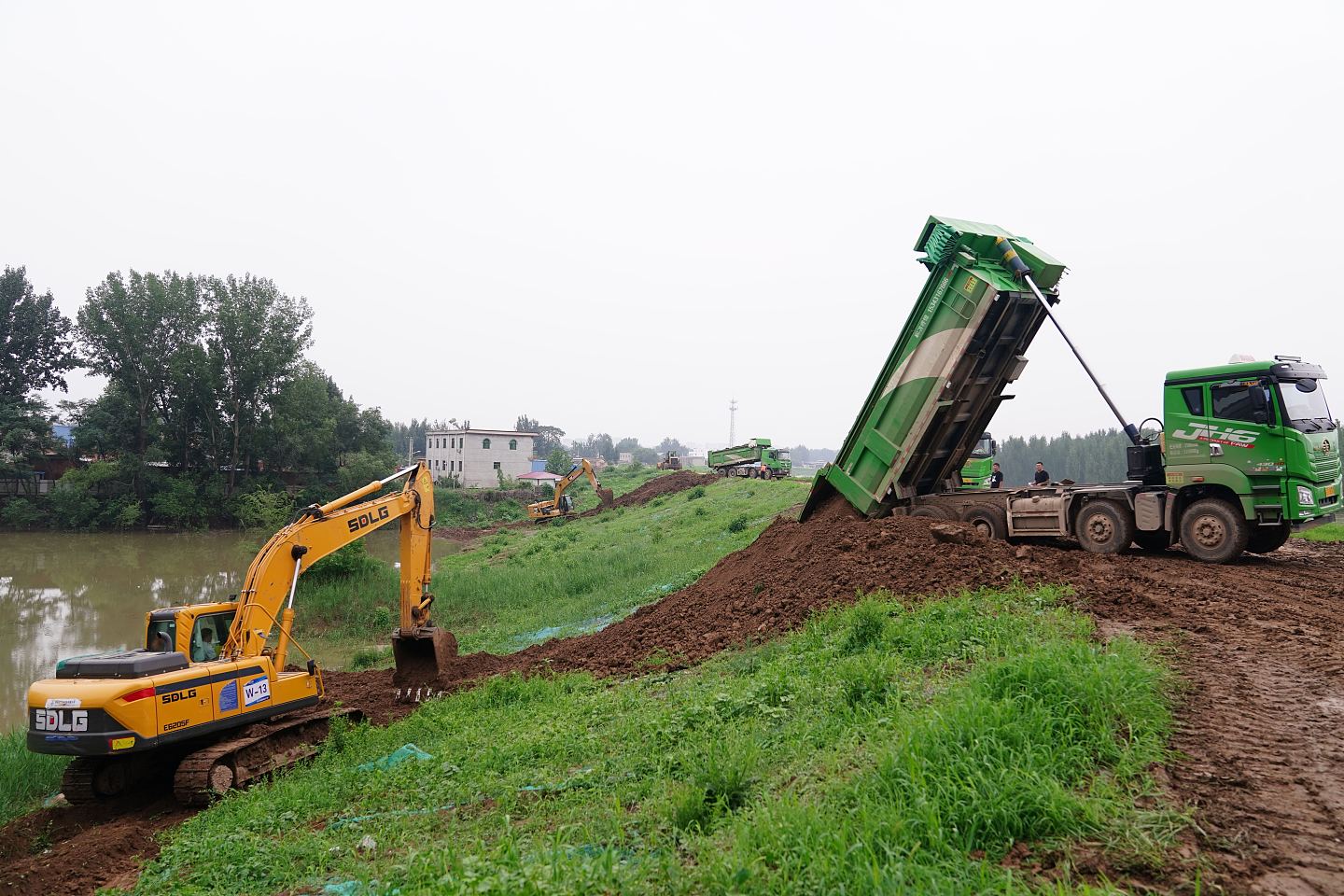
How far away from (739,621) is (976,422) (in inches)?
196

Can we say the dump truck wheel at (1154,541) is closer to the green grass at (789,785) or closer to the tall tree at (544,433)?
the green grass at (789,785)

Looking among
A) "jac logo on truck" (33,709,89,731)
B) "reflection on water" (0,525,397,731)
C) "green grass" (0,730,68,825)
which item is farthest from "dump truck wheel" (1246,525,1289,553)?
"reflection on water" (0,525,397,731)

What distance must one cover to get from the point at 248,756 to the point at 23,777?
3293mm

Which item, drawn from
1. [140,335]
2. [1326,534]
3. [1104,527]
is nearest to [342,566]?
[1104,527]

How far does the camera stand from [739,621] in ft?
30.8

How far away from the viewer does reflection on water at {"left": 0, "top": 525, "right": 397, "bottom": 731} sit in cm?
1679

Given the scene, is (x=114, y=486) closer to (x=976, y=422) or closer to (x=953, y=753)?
(x=976, y=422)

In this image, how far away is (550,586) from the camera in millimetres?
18719

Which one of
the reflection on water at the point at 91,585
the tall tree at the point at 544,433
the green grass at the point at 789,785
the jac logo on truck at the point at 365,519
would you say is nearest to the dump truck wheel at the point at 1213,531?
the green grass at the point at 789,785

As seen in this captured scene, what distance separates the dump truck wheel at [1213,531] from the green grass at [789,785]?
4.30 m

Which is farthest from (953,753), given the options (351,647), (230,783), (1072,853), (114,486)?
(114,486)

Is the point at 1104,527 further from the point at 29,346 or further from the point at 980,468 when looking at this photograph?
the point at 29,346

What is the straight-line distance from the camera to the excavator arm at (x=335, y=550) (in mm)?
8734

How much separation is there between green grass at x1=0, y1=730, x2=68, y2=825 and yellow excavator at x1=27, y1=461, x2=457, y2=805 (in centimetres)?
141
